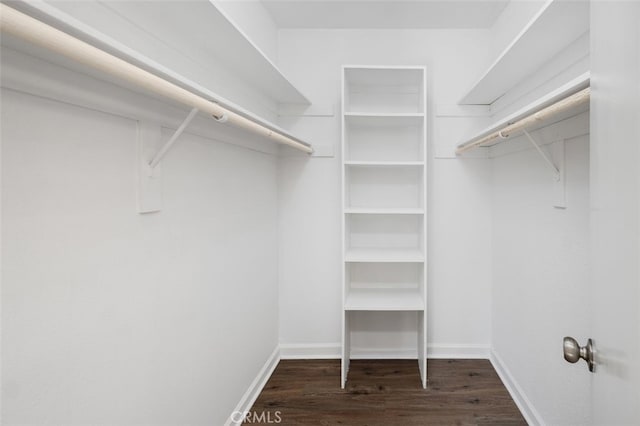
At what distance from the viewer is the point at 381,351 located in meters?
2.28

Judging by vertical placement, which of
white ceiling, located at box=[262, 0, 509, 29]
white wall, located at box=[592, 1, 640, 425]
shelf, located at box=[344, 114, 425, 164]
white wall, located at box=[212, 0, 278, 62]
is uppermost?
white ceiling, located at box=[262, 0, 509, 29]

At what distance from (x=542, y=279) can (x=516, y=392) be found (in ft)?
2.41

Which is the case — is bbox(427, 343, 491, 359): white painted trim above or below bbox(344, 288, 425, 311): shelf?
below

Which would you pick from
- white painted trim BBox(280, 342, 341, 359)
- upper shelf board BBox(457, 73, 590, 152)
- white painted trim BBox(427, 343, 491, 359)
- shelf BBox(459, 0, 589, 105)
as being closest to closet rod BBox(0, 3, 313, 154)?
upper shelf board BBox(457, 73, 590, 152)

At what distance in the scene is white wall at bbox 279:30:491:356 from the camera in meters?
2.22

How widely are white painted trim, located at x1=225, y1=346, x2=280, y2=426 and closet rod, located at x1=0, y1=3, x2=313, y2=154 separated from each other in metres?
1.45

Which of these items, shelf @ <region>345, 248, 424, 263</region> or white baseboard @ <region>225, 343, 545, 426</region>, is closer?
shelf @ <region>345, 248, 424, 263</region>

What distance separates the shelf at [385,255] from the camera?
6.39 feet

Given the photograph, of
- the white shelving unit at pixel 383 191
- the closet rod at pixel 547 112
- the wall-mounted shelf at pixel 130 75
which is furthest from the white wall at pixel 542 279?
the wall-mounted shelf at pixel 130 75

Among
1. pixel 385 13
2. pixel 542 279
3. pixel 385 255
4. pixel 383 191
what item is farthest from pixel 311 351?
pixel 385 13

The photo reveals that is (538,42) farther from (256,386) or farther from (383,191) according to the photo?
(256,386)

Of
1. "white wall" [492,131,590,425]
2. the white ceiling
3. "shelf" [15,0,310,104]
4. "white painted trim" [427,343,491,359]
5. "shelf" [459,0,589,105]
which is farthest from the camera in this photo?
"white painted trim" [427,343,491,359]

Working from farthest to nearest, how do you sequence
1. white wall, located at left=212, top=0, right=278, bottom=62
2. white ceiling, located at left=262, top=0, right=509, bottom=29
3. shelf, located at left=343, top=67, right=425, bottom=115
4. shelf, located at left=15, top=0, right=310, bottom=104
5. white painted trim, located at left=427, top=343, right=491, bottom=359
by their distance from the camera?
white painted trim, located at left=427, top=343, right=491, bottom=359 < shelf, located at left=343, top=67, right=425, bottom=115 < white ceiling, located at left=262, top=0, right=509, bottom=29 < white wall, located at left=212, top=0, right=278, bottom=62 < shelf, located at left=15, top=0, right=310, bottom=104

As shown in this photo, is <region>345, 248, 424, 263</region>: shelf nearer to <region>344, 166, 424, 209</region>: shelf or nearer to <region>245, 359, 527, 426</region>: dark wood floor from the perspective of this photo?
<region>344, 166, 424, 209</region>: shelf
